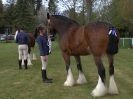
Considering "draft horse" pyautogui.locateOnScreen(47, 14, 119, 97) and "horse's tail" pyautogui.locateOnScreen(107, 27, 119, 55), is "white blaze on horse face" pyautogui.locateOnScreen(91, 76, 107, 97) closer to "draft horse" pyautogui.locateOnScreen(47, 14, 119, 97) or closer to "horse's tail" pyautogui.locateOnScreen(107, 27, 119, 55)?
"draft horse" pyautogui.locateOnScreen(47, 14, 119, 97)

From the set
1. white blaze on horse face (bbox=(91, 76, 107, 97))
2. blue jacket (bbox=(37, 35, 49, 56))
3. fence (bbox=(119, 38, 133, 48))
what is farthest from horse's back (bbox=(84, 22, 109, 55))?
fence (bbox=(119, 38, 133, 48))

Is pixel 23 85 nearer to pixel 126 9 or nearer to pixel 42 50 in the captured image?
pixel 42 50

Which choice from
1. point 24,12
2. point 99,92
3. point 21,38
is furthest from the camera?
point 24,12

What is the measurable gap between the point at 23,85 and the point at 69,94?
8.42 ft

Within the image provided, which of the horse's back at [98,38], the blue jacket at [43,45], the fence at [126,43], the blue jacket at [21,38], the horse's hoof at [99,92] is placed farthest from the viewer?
the fence at [126,43]

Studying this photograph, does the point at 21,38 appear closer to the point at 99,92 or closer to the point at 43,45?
the point at 43,45

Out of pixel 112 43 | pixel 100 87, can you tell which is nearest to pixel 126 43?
pixel 112 43

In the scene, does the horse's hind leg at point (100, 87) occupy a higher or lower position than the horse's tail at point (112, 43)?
lower

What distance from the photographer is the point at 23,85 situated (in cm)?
1316

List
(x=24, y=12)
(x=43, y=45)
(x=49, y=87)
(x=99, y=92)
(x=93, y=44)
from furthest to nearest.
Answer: (x=24, y=12) → (x=43, y=45) → (x=49, y=87) → (x=93, y=44) → (x=99, y=92)

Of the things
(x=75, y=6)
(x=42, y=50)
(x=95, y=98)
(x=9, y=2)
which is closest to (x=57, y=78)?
(x=42, y=50)

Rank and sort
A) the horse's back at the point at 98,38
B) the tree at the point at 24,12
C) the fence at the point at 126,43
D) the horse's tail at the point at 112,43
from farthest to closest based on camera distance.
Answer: the tree at the point at 24,12, the fence at the point at 126,43, the horse's tail at the point at 112,43, the horse's back at the point at 98,38

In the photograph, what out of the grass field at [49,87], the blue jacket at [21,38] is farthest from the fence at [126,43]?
the grass field at [49,87]

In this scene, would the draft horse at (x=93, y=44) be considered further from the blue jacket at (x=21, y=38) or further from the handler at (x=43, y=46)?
the blue jacket at (x=21, y=38)
